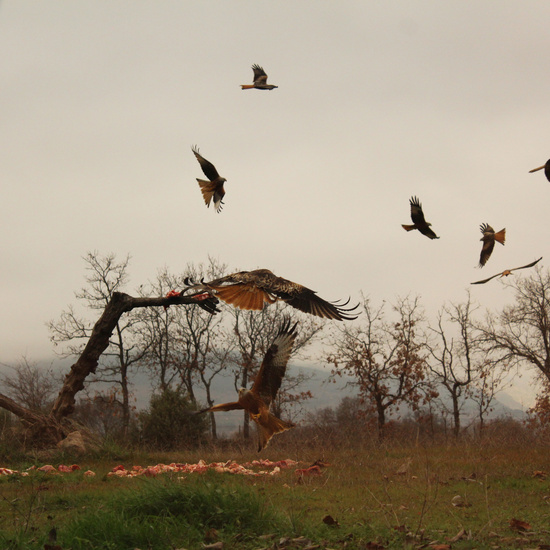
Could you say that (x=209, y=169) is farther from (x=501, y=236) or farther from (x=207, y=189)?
(x=501, y=236)

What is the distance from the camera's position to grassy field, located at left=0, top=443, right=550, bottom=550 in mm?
5836

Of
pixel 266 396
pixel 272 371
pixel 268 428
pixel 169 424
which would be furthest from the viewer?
pixel 169 424

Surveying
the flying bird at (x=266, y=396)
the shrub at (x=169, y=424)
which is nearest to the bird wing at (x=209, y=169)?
the flying bird at (x=266, y=396)

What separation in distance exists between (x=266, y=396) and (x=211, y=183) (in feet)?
11.0

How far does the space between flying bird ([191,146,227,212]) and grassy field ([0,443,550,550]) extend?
3.81 meters

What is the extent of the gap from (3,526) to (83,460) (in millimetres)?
6969

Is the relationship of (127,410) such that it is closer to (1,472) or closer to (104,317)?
(104,317)

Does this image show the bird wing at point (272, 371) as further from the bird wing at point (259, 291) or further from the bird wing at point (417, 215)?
the bird wing at point (417, 215)

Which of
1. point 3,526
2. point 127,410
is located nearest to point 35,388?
point 127,410

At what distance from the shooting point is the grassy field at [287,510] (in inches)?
230

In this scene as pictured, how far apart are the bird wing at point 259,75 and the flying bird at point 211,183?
1395 millimetres

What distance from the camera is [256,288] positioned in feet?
24.9

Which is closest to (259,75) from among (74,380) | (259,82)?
(259,82)

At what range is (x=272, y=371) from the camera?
7246 millimetres
